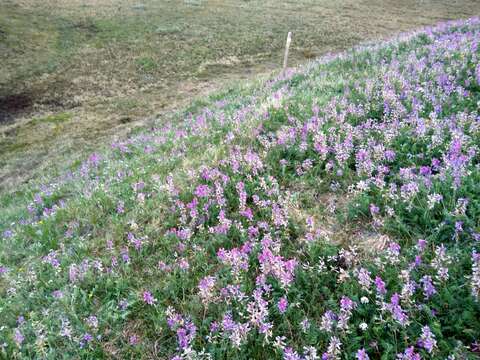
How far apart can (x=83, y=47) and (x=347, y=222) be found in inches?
1407

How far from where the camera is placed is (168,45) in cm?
3478

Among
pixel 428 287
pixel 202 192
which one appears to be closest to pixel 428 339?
pixel 428 287

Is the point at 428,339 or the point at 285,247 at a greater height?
the point at 428,339

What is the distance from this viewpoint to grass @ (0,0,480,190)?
2056 centimetres

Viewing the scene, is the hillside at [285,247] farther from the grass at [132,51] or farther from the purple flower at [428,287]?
the grass at [132,51]

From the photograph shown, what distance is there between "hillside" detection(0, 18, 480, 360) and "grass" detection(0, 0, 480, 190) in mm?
9643

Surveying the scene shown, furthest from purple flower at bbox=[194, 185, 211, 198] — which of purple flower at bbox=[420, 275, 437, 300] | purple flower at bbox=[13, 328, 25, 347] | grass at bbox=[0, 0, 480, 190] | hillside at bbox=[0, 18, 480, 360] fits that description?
grass at bbox=[0, 0, 480, 190]

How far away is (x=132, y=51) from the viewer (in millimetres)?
33531

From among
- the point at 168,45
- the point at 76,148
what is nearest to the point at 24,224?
the point at 76,148

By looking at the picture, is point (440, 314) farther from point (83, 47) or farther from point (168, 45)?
point (83, 47)

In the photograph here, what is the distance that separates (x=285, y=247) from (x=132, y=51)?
107 feet

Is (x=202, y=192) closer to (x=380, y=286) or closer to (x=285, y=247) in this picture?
(x=285, y=247)

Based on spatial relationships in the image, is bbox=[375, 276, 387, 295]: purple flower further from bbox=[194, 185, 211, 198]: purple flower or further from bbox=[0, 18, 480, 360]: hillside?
bbox=[194, 185, 211, 198]: purple flower

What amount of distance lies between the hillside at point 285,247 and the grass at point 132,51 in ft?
31.6
